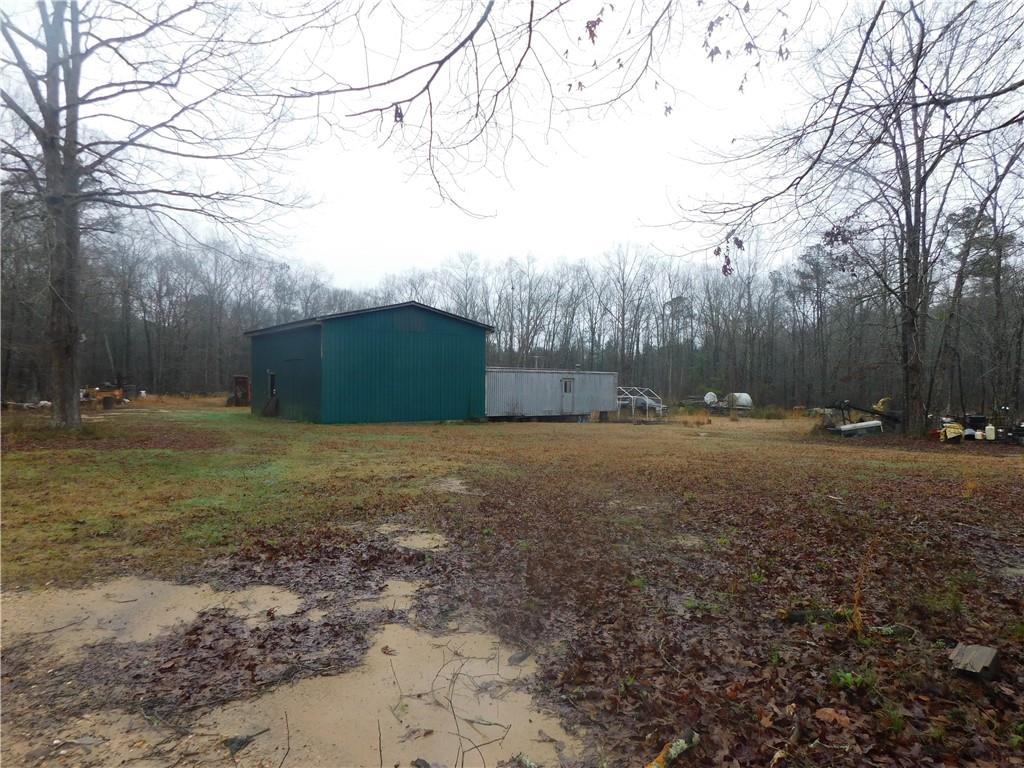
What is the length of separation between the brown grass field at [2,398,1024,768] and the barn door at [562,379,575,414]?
63.2 ft

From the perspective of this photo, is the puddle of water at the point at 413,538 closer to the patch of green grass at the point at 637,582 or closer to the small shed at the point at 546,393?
the patch of green grass at the point at 637,582

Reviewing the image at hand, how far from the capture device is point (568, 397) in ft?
94.7

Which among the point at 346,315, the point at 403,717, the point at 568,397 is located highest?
the point at 346,315

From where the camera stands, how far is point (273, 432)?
17.0 m

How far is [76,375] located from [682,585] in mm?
14898

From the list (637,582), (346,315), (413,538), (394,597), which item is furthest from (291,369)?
(637,582)

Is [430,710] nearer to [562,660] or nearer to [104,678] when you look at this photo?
[562,660]

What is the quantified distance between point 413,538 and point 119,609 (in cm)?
250

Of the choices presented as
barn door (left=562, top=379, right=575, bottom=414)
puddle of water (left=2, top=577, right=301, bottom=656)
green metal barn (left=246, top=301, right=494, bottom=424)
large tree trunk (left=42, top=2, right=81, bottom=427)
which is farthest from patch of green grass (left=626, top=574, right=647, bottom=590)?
barn door (left=562, top=379, right=575, bottom=414)

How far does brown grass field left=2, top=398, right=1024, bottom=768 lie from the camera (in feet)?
8.54

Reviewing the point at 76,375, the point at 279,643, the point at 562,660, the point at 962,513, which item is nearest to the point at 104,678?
the point at 279,643

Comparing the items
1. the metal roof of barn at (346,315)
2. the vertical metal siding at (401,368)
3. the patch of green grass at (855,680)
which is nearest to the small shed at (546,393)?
the vertical metal siding at (401,368)

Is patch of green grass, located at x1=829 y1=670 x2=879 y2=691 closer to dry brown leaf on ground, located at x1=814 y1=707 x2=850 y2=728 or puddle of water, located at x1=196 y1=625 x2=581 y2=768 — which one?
dry brown leaf on ground, located at x1=814 y1=707 x2=850 y2=728

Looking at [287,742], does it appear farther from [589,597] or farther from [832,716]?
[832,716]
